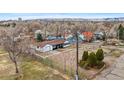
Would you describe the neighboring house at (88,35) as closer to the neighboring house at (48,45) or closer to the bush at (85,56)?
the bush at (85,56)

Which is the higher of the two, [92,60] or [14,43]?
[14,43]

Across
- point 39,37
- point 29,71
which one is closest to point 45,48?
point 39,37

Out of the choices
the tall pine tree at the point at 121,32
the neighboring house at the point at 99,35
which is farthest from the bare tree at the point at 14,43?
the tall pine tree at the point at 121,32

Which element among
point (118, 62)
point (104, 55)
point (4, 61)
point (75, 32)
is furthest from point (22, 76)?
point (118, 62)

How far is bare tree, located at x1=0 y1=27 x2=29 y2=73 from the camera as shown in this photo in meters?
2.62

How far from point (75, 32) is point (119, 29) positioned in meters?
0.61

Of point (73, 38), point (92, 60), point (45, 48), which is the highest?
point (73, 38)

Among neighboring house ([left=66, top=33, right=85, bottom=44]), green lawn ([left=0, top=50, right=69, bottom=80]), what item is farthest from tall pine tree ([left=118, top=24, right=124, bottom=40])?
green lawn ([left=0, top=50, right=69, bottom=80])

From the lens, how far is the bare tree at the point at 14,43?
2.62m

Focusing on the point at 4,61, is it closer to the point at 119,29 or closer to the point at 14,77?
the point at 14,77

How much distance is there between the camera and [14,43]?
2646 millimetres

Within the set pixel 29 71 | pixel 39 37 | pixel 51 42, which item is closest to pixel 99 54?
pixel 51 42

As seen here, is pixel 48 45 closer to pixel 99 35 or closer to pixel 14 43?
pixel 14 43

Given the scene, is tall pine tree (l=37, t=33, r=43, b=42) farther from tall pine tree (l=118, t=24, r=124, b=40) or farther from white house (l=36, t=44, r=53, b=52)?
tall pine tree (l=118, t=24, r=124, b=40)
